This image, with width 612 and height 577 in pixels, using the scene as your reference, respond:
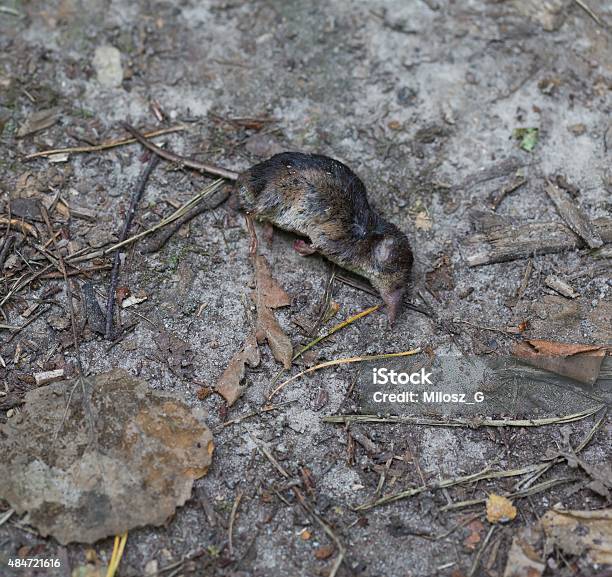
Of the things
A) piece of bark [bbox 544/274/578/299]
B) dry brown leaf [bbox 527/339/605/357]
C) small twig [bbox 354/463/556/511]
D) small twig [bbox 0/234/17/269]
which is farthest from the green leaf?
small twig [bbox 0/234/17/269]

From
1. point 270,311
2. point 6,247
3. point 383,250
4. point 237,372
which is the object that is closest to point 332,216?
point 383,250

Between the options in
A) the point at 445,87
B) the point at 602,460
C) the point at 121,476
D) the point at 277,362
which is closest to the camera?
the point at 121,476

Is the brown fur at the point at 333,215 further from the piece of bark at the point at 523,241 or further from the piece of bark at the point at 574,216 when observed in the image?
the piece of bark at the point at 574,216

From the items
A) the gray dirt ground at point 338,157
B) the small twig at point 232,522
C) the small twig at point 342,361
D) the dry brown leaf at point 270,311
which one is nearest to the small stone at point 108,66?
the gray dirt ground at point 338,157

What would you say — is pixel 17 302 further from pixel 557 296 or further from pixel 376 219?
pixel 557 296

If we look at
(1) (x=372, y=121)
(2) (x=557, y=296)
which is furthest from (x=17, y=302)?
(2) (x=557, y=296)

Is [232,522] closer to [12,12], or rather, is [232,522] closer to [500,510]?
[500,510]
